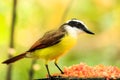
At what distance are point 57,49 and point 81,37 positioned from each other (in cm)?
475

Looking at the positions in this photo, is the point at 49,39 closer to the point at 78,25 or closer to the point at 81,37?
the point at 78,25

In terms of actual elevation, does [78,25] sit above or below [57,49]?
above

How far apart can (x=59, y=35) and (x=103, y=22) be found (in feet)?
12.5

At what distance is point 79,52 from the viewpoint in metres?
9.66

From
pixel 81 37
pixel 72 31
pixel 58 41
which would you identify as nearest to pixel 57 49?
pixel 58 41

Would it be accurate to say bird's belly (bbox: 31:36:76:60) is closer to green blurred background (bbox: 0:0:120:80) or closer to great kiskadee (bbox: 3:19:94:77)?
great kiskadee (bbox: 3:19:94:77)

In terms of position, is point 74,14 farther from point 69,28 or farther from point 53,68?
point 69,28

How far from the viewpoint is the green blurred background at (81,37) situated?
891 centimetres

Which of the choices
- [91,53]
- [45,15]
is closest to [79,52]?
[91,53]

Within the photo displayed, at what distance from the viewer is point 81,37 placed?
33.2 feet

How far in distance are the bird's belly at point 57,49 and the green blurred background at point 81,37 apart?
3.07 m

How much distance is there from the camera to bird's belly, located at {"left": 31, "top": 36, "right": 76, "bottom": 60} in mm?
5348

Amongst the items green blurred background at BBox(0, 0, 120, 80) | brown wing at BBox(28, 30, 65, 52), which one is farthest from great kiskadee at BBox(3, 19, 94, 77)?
green blurred background at BBox(0, 0, 120, 80)

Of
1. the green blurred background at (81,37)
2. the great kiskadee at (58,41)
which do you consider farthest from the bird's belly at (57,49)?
the green blurred background at (81,37)
